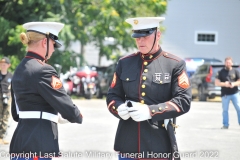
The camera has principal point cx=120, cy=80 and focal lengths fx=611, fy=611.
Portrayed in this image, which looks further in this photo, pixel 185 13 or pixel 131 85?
pixel 185 13

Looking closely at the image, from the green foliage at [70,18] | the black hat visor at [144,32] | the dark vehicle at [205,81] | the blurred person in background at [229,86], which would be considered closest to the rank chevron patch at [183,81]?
the black hat visor at [144,32]

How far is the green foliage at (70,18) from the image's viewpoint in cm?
2419

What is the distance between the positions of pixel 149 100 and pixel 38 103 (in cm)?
99

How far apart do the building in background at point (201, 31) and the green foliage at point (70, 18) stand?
12815 millimetres

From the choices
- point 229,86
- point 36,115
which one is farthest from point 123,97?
point 229,86

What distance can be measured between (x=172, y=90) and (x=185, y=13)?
115ft

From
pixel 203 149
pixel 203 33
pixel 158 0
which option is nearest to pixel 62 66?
pixel 158 0

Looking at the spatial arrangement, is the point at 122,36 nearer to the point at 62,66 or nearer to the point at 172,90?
the point at 62,66

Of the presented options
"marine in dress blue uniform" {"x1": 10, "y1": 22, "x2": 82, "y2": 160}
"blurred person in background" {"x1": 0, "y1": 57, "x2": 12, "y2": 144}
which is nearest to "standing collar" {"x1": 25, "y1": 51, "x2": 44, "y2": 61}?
"marine in dress blue uniform" {"x1": 10, "y1": 22, "x2": 82, "y2": 160}

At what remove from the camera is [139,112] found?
5152 mm

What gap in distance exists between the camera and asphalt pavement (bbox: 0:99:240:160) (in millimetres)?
10883

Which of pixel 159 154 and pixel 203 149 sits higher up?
pixel 159 154

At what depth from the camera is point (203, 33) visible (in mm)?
40844

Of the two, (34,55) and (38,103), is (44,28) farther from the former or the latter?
(38,103)
